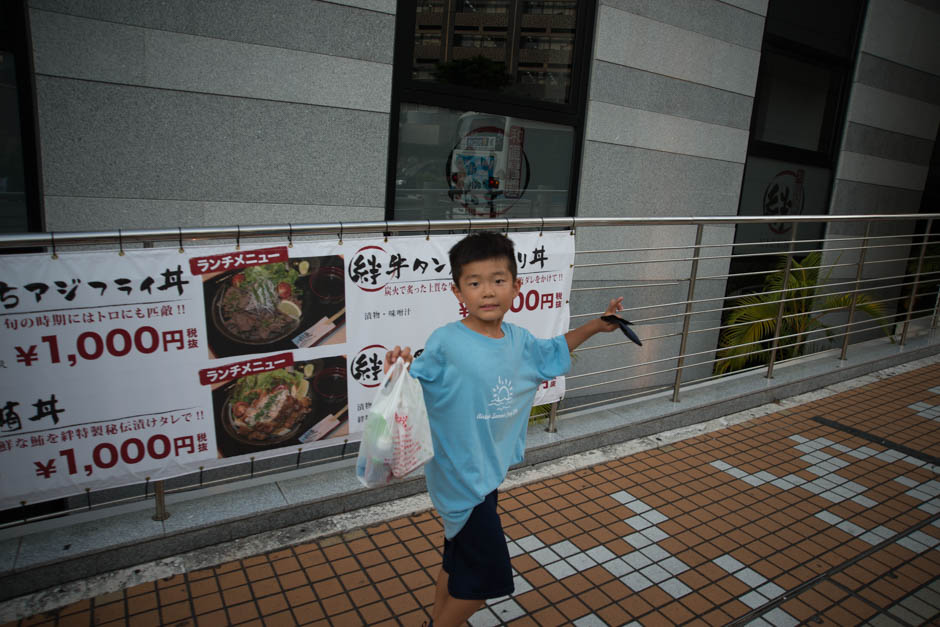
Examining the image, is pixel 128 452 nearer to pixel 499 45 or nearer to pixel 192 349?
pixel 192 349

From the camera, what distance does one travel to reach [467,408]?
2145 millimetres

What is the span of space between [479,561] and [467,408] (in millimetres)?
571

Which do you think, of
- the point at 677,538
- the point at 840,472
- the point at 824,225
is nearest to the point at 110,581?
the point at 677,538

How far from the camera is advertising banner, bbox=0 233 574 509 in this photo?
2.56 meters

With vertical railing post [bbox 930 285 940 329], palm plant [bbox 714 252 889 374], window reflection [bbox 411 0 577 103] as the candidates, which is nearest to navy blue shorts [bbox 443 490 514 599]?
window reflection [bbox 411 0 577 103]

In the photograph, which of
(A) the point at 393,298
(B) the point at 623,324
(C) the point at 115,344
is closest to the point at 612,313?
(B) the point at 623,324

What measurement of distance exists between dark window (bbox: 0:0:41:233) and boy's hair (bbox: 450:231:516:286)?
10.6 ft

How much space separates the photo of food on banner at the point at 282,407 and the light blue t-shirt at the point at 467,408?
1.08 metres

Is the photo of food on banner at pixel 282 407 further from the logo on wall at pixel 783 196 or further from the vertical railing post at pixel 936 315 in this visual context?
the vertical railing post at pixel 936 315

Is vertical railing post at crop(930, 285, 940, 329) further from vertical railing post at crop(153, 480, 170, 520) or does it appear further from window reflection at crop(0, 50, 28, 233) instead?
window reflection at crop(0, 50, 28, 233)

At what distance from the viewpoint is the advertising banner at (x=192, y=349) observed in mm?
2564

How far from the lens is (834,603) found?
2.86 meters

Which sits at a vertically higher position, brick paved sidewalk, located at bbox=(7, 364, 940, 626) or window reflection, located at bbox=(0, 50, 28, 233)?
window reflection, located at bbox=(0, 50, 28, 233)

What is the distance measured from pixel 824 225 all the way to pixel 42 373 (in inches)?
363
